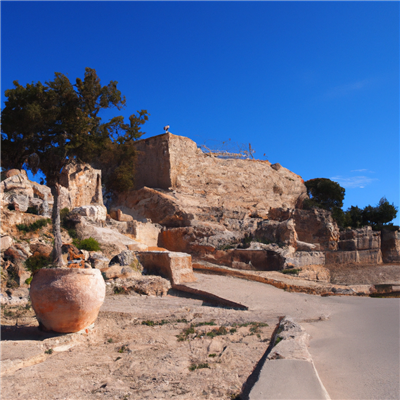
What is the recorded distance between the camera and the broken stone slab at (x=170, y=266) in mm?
8570

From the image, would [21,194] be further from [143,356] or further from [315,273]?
[315,273]

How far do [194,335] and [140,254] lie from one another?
521 centimetres

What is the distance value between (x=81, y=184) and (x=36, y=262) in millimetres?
10765

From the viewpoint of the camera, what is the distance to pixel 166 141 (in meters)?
25.6

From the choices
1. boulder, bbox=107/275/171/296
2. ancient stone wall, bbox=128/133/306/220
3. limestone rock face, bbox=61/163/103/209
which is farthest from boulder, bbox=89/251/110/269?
ancient stone wall, bbox=128/133/306/220

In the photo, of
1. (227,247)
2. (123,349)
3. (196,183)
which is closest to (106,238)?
(227,247)

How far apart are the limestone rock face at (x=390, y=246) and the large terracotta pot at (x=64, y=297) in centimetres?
1695

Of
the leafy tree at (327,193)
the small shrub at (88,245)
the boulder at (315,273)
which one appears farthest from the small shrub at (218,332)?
the leafy tree at (327,193)

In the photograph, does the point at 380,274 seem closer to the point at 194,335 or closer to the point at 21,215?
the point at 194,335

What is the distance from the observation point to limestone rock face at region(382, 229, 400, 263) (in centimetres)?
1775

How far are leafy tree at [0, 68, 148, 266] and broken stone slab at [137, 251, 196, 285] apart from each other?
2520 millimetres

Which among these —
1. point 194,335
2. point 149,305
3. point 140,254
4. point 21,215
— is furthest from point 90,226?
point 194,335

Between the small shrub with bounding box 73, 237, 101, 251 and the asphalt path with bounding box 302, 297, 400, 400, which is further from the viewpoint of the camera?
the small shrub with bounding box 73, 237, 101, 251

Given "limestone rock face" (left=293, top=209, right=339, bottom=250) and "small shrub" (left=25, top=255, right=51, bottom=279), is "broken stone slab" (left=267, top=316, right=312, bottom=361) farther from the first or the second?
"limestone rock face" (left=293, top=209, right=339, bottom=250)
